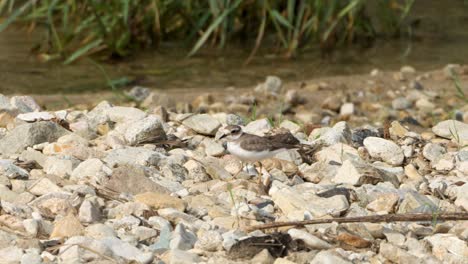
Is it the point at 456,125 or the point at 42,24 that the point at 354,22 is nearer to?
the point at 42,24

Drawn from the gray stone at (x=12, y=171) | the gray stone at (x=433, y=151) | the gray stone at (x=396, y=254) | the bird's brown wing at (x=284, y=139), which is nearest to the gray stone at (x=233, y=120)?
the bird's brown wing at (x=284, y=139)

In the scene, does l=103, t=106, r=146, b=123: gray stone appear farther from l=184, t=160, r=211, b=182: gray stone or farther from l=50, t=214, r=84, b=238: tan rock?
l=50, t=214, r=84, b=238: tan rock

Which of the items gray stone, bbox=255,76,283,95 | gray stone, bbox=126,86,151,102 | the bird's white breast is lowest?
gray stone, bbox=255,76,283,95

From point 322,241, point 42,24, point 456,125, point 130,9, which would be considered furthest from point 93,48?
point 322,241

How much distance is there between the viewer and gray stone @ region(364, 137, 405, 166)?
4.55 metres

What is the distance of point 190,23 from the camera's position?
921 cm

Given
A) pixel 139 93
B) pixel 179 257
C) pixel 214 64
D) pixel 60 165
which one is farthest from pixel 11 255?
pixel 214 64

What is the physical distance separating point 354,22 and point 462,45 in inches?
51.0

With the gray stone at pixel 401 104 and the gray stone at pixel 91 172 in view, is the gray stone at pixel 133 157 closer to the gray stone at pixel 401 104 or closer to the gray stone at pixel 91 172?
the gray stone at pixel 91 172

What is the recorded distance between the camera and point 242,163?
4398mm

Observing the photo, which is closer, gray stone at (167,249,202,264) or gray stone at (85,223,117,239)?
gray stone at (167,249,202,264)

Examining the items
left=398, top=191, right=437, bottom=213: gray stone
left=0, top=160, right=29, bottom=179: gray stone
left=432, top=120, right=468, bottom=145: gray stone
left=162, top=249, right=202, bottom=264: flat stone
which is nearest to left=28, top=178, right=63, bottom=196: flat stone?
left=0, top=160, right=29, bottom=179: gray stone

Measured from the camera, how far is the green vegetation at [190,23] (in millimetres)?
8555

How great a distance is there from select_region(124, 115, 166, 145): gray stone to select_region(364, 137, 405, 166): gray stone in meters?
0.89
